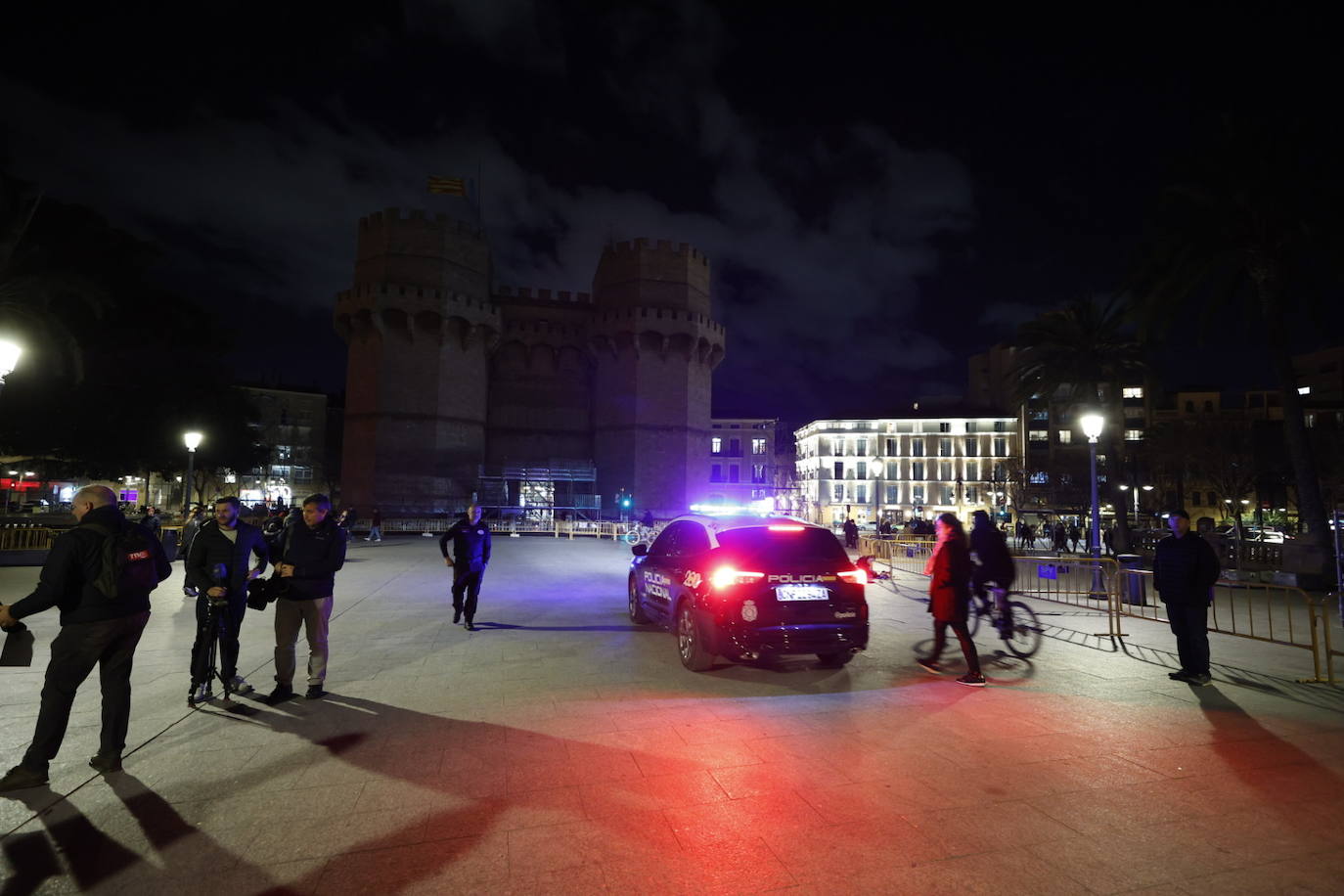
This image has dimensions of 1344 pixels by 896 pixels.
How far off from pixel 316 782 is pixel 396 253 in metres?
40.5

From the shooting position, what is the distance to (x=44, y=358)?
22.4 meters

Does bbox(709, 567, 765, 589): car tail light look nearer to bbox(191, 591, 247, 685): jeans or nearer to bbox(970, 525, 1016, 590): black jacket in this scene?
bbox(970, 525, 1016, 590): black jacket

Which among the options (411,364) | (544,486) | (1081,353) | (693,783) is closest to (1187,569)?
(693,783)

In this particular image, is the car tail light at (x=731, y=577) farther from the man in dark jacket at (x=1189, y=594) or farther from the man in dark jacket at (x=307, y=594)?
the man in dark jacket at (x=1189, y=594)

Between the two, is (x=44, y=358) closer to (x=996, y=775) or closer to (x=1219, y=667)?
(x=996, y=775)

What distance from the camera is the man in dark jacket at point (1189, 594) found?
6238mm

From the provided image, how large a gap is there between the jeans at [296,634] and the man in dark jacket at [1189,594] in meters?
7.85

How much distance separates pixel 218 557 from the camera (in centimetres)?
550

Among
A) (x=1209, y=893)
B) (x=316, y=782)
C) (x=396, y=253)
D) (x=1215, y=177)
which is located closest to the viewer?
(x=1209, y=893)

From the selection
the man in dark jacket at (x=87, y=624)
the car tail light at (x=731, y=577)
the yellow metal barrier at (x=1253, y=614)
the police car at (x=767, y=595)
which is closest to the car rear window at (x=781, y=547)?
the police car at (x=767, y=595)

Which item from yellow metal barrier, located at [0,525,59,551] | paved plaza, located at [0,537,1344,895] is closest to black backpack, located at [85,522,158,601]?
paved plaza, located at [0,537,1344,895]

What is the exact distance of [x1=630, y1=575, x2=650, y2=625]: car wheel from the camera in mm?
9016

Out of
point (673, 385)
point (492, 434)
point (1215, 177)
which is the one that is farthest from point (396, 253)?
point (1215, 177)

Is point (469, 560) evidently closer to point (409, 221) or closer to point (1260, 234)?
point (1260, 234)
